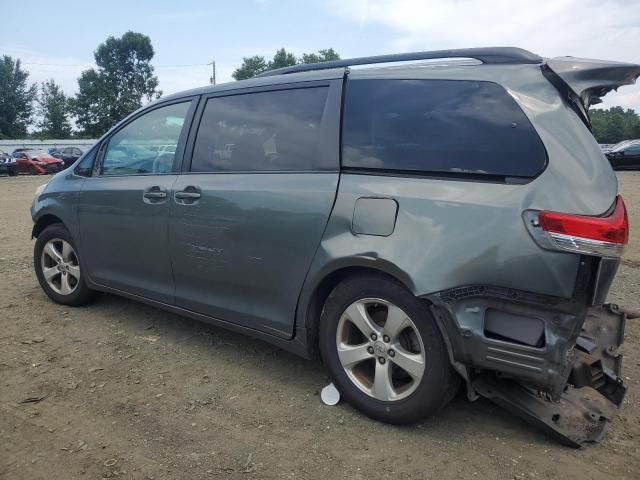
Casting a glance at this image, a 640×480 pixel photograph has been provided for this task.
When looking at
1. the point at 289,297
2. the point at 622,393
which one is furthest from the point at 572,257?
the point at 289,297

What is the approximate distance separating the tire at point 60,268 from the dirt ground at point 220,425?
0.56 meters

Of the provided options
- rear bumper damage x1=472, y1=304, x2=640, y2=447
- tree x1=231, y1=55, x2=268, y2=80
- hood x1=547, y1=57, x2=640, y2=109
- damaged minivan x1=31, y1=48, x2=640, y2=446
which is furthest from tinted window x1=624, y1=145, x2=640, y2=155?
tree x1=231, y1=55, x2=268, y2=80

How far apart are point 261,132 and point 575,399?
2.29 m

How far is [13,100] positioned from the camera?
2304 inches

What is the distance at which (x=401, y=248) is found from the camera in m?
2.58

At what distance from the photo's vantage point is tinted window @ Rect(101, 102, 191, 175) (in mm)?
3807

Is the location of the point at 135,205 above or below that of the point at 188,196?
below

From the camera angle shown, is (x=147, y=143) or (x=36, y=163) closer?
(x=147, y=143)

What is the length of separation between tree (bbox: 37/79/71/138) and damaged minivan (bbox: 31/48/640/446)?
6529 centimetres

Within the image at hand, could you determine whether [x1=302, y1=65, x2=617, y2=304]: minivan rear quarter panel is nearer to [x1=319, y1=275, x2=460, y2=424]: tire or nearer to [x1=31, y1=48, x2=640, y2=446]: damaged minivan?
[x1=31, y1=48, x2=640, y2=446]: damaged minivan

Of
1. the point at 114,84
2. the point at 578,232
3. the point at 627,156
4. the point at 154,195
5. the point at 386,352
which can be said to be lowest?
the point at 386,352

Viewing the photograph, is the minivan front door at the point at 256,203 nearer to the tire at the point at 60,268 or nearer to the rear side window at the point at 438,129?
the rear side window at the point at 438,129

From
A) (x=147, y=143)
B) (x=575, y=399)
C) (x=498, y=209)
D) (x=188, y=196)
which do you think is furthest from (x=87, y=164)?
(x=575, y=399)

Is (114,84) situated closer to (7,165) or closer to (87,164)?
(7,165)
